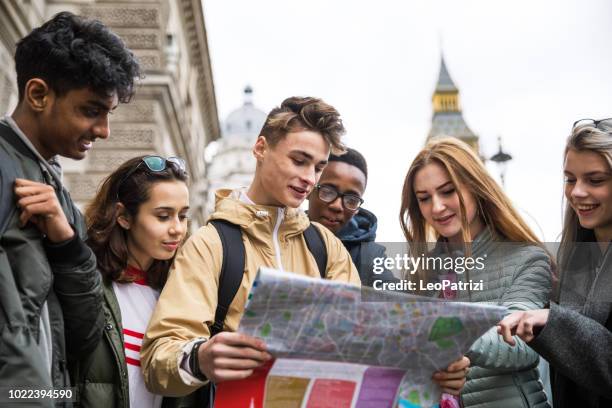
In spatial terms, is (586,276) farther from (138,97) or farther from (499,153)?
(138,97)

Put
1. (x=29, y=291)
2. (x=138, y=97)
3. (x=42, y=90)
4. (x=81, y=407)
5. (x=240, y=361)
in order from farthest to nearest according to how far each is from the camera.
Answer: (x=138, y=97) < (x=81, y=407) < (x=42, y=90) < (x=29, y=291) < (x=240, y=361)

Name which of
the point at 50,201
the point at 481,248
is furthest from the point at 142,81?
the point at 50,201

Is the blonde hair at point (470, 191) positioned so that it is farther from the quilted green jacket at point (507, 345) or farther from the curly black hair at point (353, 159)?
the curly black hair at point (353, 159)

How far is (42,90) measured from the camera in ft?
6.66

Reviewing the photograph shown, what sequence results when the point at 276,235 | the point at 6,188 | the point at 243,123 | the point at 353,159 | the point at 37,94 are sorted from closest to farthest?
the point at 6,188 < the point at 37,94 < the point at 276,235 < the point at 353,159 < the point at 243,123

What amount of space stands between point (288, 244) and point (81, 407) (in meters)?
0.89

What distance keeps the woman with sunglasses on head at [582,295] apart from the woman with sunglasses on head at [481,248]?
0.11m

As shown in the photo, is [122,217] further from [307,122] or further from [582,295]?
[582,295]

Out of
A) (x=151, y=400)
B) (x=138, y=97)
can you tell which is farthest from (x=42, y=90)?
(x=138, y=97)

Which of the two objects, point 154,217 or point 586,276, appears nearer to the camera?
point 586,276

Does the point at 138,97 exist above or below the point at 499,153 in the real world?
above

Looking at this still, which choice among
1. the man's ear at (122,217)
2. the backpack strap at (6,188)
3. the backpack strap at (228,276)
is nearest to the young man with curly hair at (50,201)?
the backpack strap at (6,188)

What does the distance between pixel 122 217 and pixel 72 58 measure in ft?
2.77

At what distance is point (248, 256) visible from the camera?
2195 mm
